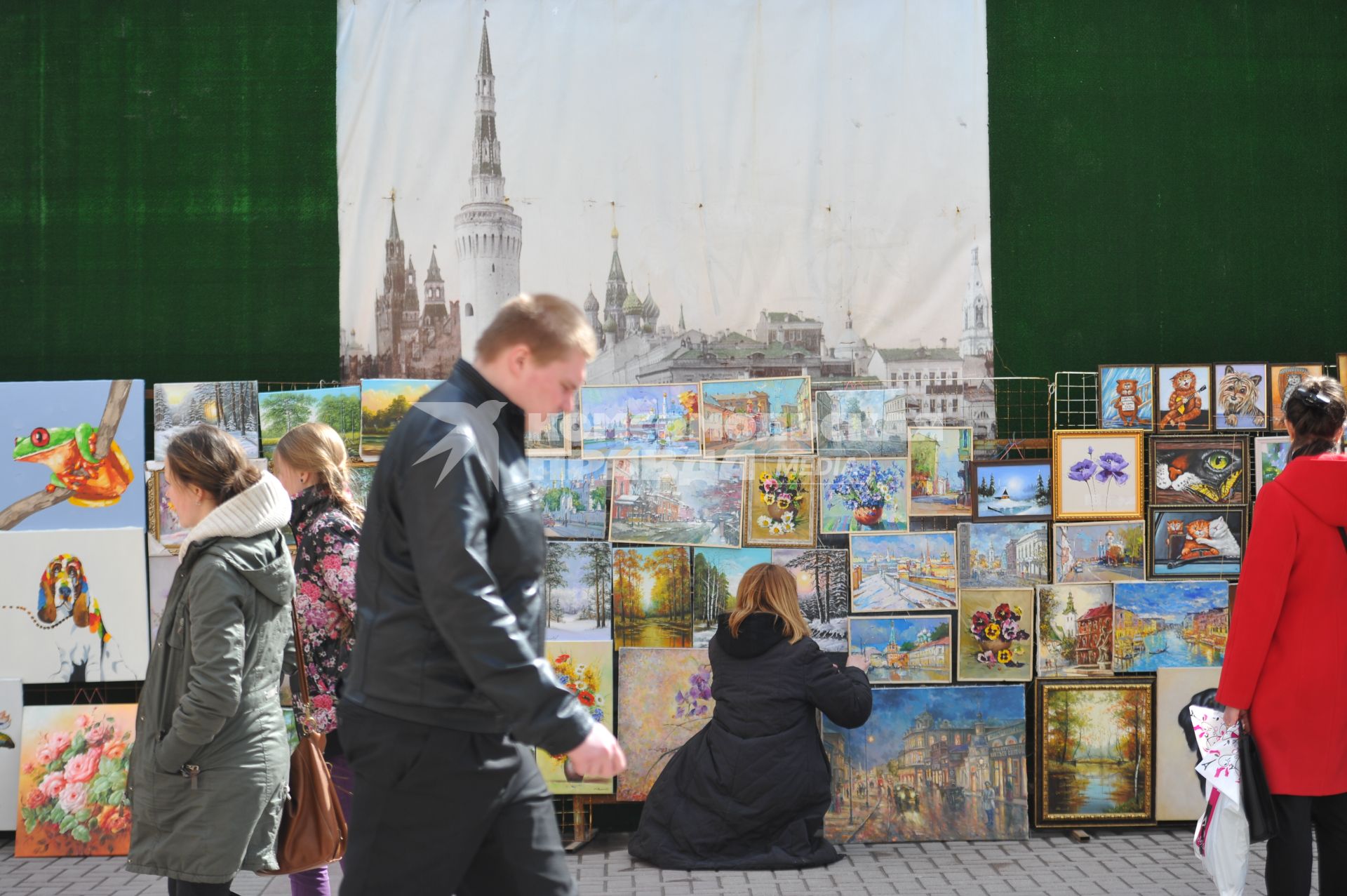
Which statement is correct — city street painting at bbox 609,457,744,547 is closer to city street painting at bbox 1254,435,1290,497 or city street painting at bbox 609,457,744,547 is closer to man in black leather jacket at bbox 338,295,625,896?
city street painting at bbox 1254,435,1290,497

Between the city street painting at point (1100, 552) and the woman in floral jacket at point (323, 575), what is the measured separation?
9.32ft

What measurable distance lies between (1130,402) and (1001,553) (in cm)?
80

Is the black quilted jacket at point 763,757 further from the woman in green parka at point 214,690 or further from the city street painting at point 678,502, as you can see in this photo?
the woman in green parka at point 214,690

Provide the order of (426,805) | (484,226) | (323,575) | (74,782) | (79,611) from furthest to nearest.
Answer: (484,226), (79,611), (74,782), (323,575), (426,805)

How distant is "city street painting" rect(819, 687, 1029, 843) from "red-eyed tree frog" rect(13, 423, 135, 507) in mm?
3010

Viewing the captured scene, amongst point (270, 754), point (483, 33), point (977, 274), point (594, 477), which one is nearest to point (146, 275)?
point (483, 33)

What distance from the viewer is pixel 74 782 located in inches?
185

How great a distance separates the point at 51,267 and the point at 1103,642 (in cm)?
459

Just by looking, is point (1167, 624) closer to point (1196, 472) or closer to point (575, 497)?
point (1196, 472)

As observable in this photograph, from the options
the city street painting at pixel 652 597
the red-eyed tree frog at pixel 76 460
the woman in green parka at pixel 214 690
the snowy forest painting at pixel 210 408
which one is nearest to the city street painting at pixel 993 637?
the city street painting at pixel 652 597

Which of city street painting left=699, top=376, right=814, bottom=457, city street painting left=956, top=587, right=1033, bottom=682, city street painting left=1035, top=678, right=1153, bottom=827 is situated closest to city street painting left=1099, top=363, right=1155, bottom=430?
city street painting left=956, top=587, right=1033, bottom=682

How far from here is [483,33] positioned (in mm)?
4949

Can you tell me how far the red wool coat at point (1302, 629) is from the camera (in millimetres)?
3191

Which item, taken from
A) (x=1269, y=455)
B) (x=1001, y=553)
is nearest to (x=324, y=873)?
(x=1001, y=553)
